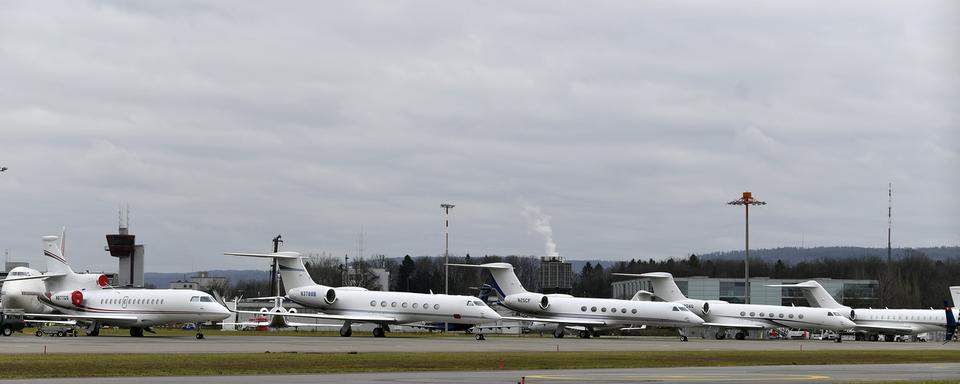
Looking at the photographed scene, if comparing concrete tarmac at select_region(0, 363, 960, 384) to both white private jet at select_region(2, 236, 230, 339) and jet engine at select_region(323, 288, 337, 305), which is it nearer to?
white private jet at select_region(2, 236, 230, 339)

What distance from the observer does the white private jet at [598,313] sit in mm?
88125

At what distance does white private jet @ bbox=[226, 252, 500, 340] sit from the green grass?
84.6 ft

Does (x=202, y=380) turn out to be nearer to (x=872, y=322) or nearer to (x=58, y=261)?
(x=58, y=261)

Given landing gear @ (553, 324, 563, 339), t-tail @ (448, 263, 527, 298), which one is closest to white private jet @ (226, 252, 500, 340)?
landing gear @ (553, 324, 563, 339)

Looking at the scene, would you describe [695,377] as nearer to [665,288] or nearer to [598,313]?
[598,313]

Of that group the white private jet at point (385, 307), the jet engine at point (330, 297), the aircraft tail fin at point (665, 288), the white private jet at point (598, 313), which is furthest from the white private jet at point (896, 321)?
the jet engine at point (330, 297)

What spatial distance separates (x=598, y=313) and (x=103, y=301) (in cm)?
3287

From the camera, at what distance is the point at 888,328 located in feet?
340

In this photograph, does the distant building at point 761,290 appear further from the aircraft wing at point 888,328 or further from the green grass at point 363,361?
the green grass at point 363,361

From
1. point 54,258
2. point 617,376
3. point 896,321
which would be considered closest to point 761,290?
point 896,321

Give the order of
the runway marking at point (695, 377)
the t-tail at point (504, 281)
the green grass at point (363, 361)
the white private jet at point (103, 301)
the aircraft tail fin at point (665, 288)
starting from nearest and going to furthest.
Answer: the runway marking at point (695, 377)
the green grass at point (363, 361)
the white private jet at point (103, 301)
the t-tail at point (504, 281)
the aircraft tail fin at point (665, 288)

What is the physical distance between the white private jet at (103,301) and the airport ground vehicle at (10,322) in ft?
3.04

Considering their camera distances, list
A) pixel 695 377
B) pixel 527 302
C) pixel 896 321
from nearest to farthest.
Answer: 1. pixel 695 377
2. pixel 527 302
3. pixel 896 321

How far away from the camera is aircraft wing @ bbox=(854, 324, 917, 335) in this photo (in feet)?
339
